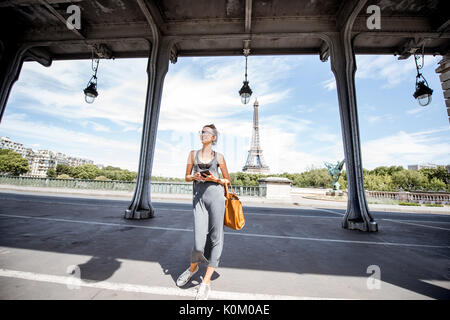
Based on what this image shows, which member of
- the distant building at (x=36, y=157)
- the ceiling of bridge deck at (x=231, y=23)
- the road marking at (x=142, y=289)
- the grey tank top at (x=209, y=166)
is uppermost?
the distant building at (x=36, y=157)

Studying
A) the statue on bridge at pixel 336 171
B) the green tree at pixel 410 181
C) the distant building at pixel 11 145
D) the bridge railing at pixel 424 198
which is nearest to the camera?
the statue on bridge at pixel 336 171

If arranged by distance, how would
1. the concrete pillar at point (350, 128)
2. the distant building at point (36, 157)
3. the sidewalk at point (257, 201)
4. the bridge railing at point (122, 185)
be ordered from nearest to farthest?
the concrete pillar at point (350, 128), the sidewalk at point (257, 201), the bridge railing at point (122, 185), the distant building at point (36, 157)

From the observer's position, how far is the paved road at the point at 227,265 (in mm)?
1860

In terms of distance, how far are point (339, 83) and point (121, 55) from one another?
8.34m

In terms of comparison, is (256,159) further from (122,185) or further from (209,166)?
(209,166)

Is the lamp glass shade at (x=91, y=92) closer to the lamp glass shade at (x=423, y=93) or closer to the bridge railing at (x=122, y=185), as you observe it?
the bridge railing at (x=122, y=185)

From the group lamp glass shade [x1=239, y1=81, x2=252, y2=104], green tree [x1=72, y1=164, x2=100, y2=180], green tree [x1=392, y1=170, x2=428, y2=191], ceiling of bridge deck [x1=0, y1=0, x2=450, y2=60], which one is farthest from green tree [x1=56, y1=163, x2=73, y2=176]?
green tree [x1=392, y1=170, x2=428, y2=191]

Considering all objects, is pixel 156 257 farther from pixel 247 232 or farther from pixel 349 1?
pixel 349 1

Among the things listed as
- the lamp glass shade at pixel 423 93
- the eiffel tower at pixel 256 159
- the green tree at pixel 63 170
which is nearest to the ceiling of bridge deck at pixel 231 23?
the lamp glass shade at pixel 423 93

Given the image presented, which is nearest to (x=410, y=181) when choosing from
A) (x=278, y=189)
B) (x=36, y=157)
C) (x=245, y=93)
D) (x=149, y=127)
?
(x=278, y=189)

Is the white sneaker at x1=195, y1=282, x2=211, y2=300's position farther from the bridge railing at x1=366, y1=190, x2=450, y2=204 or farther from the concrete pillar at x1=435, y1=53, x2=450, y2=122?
the bridge railing at x1=366, y1=190, x2=450, y2=204

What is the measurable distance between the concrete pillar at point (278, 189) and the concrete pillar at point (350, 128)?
6.65 metres

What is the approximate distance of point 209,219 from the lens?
206 centimetres

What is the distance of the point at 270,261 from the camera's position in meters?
2.70
